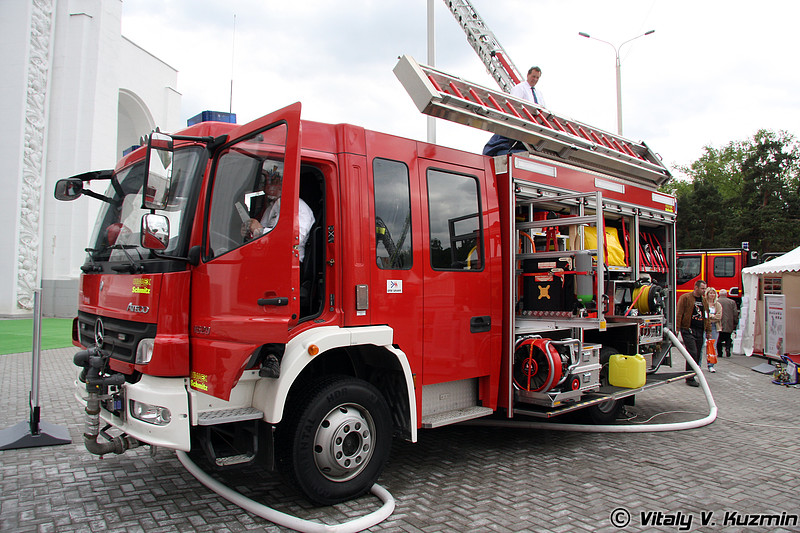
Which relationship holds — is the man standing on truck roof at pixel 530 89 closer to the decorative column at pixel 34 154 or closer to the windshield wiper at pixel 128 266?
the windshield wiper at pixel 128 266

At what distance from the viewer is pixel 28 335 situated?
13633 millimetres

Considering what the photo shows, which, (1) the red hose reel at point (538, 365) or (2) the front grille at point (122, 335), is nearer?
(2) the front grille at point (122, 335)

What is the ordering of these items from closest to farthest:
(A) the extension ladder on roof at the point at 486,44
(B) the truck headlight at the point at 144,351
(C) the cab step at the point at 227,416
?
(C) the cab step at the point at 227,416 → (B) the truck headlight at the point at 144,351 → (A) the extension ladder on roof at the point at 486,44

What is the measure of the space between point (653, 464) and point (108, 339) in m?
5.01

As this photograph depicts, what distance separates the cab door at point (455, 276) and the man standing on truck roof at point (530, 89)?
2575 millimetres

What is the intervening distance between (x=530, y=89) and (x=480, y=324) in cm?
389

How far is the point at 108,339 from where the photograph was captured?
4246 mm

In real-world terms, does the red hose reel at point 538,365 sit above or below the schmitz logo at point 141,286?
below

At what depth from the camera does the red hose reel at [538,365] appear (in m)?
5.59

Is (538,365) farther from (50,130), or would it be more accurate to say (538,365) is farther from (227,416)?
(50,130)

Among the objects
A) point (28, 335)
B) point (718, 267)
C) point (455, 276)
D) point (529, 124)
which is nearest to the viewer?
point (455, 276)

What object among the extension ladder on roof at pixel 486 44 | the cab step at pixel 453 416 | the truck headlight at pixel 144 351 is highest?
the extension ladder on roof at pixel 486 44

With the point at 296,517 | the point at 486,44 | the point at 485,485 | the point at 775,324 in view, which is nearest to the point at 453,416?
the point at 485,485

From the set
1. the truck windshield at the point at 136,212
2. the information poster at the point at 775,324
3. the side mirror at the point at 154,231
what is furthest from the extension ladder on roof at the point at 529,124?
the information poster at the point at 775,324
